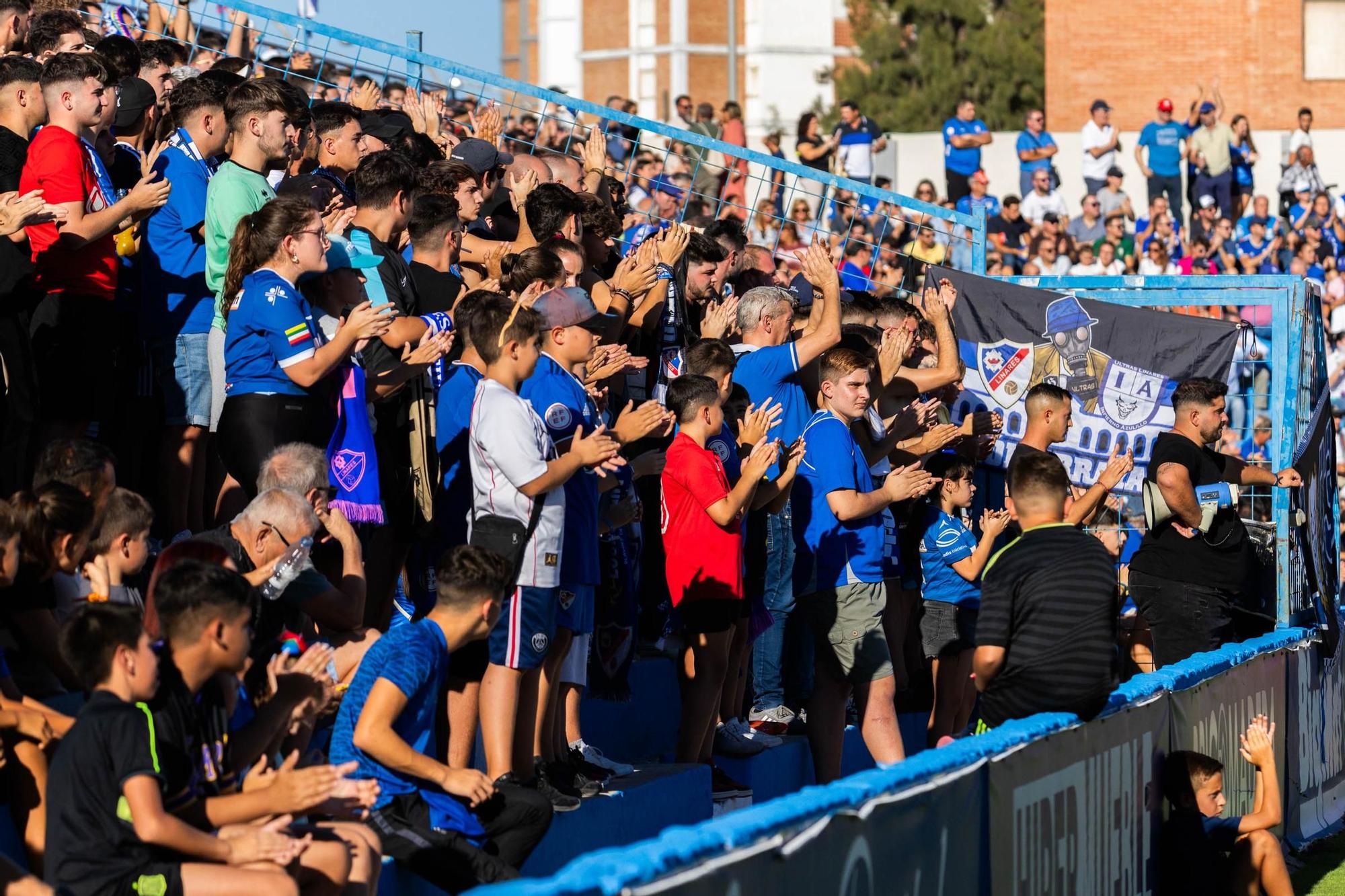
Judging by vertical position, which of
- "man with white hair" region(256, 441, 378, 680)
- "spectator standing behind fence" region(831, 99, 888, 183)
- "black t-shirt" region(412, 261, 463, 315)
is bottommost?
"man with white hair" region(256, 441, 378, 680)

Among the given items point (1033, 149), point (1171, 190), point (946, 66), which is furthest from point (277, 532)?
point (946, 66)

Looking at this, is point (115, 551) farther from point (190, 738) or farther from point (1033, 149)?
point (1033, 149)

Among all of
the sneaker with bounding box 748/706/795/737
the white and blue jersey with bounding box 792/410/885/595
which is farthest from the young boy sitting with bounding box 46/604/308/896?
the sneaker with bounding box 748/706/795/737

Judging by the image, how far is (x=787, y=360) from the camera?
835 centimetres

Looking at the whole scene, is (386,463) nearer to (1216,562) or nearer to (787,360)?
(787,360)

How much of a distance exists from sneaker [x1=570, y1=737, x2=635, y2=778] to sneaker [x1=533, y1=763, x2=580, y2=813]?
48 cm

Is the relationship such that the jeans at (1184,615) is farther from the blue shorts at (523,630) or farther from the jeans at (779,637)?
the blue shorts at (523,630)

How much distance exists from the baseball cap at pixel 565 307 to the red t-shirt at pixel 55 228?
1652 millimetres

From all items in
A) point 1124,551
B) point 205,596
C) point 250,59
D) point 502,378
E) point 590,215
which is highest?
point 250,59

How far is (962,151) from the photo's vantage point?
2280 cm

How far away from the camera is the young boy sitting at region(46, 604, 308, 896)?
4262 millimetres

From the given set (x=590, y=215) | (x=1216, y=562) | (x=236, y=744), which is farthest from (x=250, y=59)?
(x=236, y=744)

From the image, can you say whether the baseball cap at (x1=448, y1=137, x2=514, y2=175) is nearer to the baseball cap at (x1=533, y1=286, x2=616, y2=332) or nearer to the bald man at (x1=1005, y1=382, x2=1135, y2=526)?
the baseball cap at (x1=533, y1=286, x2=616, y2=332)

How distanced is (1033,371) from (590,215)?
314 cm
